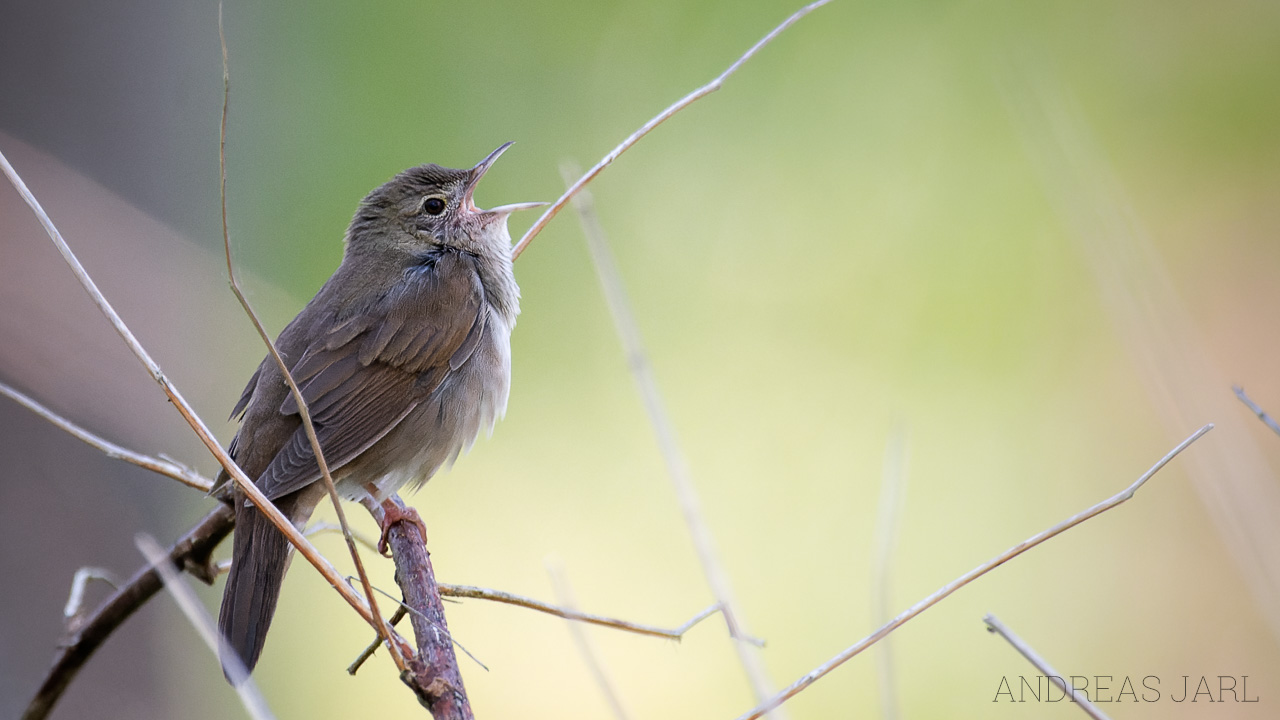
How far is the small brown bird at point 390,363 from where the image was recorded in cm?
276

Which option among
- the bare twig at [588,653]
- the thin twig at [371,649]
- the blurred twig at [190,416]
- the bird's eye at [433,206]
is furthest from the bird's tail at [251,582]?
the bird's eye at [433,206]

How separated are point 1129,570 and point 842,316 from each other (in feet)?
7.05

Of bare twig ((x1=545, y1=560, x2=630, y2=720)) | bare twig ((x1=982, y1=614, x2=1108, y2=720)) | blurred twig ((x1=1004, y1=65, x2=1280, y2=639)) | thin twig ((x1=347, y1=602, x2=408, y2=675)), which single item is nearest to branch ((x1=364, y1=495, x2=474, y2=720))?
thin twig ((x1=347, y1=602, x2=408, y2=675))

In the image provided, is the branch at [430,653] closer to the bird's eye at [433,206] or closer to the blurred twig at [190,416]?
the blurred twig at [190,416]

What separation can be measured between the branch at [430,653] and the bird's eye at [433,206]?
5.97ft

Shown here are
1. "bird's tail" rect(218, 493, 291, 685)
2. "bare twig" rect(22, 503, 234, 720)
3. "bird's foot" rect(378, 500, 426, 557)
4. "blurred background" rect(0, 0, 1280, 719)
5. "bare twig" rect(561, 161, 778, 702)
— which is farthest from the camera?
"blurred background" rect(0, 0, 1280, 719)

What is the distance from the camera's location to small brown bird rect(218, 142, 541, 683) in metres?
2.76

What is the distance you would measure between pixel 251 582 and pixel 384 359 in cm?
87

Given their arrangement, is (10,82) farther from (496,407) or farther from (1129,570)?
(1129,570)

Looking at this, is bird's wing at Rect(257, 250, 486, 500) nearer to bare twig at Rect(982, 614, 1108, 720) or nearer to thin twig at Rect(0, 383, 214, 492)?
thin twig at Rect(0, 383, 214, 492)

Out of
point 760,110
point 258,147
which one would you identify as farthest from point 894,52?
point 258,147

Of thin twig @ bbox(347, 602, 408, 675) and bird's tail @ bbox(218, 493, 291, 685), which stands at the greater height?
bird's tail @ bbox(218, 493, 291, 685)

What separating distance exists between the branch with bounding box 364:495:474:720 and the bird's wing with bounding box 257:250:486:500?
2.82ft

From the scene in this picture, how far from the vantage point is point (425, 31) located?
746cm
